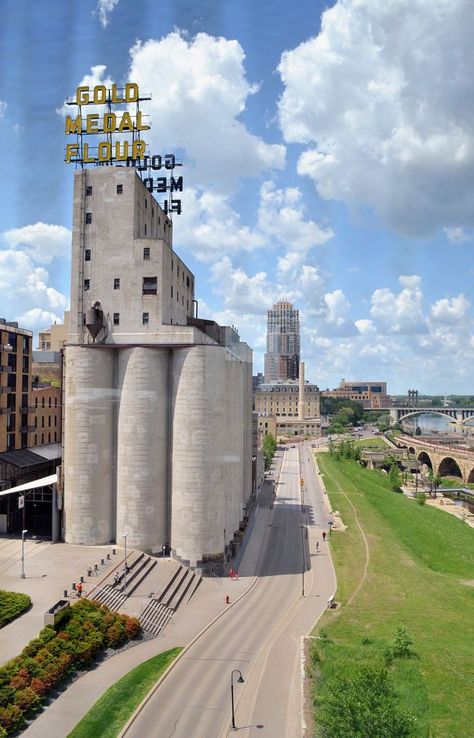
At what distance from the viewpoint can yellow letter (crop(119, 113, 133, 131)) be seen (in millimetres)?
71062

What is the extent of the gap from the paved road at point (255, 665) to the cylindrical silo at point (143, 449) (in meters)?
14.6

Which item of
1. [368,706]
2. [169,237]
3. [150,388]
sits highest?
[169,237]

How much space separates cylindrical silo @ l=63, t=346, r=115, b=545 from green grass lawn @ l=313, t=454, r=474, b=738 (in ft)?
97.1

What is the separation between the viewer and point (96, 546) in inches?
2512

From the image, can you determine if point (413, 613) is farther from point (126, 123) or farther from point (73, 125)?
point (73, 125)

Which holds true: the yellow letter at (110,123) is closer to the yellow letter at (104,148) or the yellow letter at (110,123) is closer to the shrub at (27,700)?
the yellow letter at (104,148)

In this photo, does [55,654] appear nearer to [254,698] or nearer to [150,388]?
[254,698]

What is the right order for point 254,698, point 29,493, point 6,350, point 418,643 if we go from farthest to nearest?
point 6,350
point 29,493
point 418,643
point 254,698

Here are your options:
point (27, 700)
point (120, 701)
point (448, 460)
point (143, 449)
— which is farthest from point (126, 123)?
point (448, 460)

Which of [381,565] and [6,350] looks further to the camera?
[6,350]

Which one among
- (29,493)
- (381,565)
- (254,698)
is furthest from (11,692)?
(381,565)

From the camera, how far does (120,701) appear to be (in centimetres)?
3569

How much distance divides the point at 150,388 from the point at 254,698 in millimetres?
36401

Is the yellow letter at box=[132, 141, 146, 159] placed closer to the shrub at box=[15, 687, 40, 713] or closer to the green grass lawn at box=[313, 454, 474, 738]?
the green grass lawn at box=[313, 454, 474, 738]
